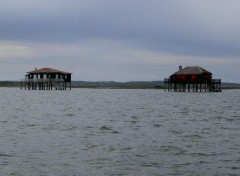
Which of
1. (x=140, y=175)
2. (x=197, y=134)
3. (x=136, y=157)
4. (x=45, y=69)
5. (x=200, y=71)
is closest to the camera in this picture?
(x=140, y=175)

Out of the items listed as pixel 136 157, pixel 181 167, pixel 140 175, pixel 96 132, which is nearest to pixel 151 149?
pixel 136 157

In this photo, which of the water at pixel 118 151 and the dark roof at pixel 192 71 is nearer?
the water at pixel 118 151

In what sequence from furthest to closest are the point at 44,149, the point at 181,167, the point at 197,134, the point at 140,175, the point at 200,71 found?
the point at 200,71 → the point at 197,134 → the point at 44,149 → the point at 181,167 → the point at 140,175

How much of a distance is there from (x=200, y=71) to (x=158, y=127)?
8041 cm

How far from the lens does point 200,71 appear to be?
354ft

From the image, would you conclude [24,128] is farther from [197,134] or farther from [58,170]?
[58,170]

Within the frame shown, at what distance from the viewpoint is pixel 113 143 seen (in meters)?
21.3

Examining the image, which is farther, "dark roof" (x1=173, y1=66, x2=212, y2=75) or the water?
"dark roof" (x1=173, y1=66, x2=212, y2=75)

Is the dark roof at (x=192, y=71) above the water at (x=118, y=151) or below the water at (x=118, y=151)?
above

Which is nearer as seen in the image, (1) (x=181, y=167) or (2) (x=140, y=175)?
(2) (x=140, y=175)

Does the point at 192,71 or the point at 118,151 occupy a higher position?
the point at 192,71

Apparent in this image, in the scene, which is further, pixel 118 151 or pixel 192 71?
pixel 192 71

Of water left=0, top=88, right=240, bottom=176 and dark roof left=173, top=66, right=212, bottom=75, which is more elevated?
dark roof left=173, top=66, right=212, bottom=75

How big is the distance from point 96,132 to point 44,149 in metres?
7.06
